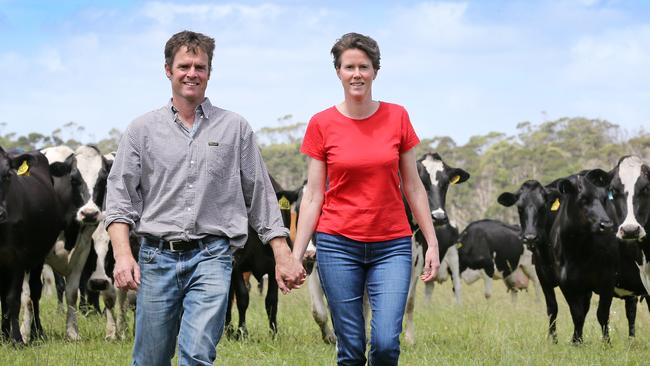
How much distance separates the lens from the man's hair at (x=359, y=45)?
218 inches

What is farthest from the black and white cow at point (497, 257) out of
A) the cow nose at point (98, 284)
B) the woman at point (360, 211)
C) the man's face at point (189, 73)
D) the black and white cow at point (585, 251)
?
the man's face at point (189, 73)

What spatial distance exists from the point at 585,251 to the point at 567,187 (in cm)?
83

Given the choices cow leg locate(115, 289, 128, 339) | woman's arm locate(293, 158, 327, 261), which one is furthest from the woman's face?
cow leg locate(115, 289, 128, 339)

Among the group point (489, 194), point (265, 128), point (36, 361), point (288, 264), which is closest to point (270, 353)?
point (36, 361)

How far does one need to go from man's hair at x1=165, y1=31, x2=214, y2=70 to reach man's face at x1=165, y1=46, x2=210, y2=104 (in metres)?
0.02

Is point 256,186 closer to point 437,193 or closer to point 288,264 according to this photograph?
point 288,264

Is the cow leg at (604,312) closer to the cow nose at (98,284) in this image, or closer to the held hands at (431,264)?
the cow nose at (98,284)

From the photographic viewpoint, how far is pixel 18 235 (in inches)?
404

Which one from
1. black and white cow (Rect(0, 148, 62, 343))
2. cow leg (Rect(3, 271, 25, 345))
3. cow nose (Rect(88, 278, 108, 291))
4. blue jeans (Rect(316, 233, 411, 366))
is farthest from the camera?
cow nose (Rect(88, 278, 108, 291))

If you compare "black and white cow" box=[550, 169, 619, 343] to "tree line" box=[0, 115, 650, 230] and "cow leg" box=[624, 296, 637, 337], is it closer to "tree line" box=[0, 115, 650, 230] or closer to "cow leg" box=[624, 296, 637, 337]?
"cow leg" box=[624, 296, 637, 337]

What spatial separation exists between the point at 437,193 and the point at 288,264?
6.68 meters

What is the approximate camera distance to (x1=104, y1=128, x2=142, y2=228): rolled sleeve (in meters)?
4.83

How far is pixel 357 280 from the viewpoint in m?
5.53

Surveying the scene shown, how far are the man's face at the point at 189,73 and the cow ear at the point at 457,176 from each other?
23.6ft
